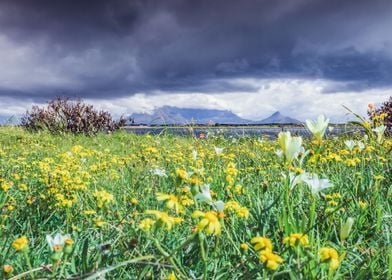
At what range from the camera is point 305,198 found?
3.07 metres

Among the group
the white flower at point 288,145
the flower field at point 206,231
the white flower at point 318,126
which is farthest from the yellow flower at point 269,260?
the white flower at point 318,126

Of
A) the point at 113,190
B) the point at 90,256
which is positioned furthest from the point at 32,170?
the point at 90,256

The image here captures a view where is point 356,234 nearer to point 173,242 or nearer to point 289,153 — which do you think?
point 289,153

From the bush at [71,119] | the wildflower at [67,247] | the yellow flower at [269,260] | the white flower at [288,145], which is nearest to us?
the yellow flower at [269,260]

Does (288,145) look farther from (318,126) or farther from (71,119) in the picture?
(71,119)

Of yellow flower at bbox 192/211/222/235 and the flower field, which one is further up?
yellow flower at bbox 192/211/222/235

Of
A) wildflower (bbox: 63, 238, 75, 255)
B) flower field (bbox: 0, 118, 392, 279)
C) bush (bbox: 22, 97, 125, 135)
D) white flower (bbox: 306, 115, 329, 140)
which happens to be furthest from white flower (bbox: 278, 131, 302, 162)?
bush (bbox: 22, 97, 125, 135)

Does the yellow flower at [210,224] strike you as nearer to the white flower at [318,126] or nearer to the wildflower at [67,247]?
the wildflower at [67,247]

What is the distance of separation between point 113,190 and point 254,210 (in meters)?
1.57

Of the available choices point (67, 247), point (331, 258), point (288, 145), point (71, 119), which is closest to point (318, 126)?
point (288, 145)

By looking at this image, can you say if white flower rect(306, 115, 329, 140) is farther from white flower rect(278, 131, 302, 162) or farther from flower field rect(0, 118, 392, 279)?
white flower rect(278, 131, 302, 162)

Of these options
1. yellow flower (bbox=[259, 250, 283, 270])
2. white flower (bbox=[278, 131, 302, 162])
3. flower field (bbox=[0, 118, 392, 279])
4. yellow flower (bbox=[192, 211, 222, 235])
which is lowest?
flower field (bbox=[0, 118, 392, 279])

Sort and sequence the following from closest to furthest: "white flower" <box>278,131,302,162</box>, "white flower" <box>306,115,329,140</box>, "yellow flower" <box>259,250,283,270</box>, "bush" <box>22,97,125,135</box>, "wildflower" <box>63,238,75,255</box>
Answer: "yellow flower" <box>259,250,283,270</box>, "wildflower" <box>63,238,75,255</box>, "white flower" <box>278,131,302,162</box>, "white flower" <box>306,115,329,140</box>, "bush" <box>22,97,125,135</box>

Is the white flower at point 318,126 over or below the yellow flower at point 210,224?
over
